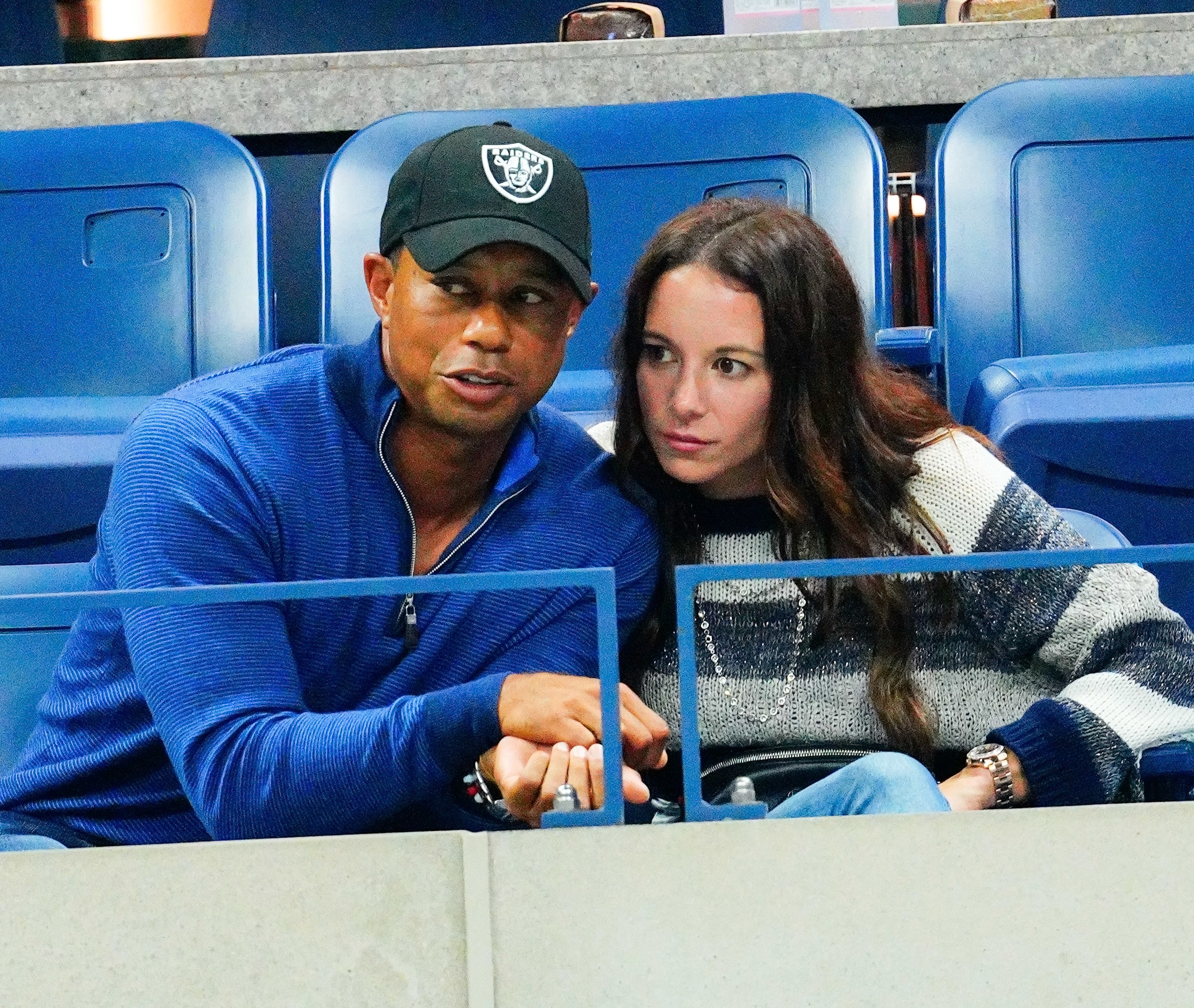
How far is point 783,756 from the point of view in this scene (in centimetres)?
100

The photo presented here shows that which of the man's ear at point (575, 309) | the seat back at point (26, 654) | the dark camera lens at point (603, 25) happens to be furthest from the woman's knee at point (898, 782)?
the dark camera lens at point (603, 25)

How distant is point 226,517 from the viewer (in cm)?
88

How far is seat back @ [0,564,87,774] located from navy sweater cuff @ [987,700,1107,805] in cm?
52

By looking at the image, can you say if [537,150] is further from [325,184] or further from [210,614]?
[325,184]

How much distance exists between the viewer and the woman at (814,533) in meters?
1.02

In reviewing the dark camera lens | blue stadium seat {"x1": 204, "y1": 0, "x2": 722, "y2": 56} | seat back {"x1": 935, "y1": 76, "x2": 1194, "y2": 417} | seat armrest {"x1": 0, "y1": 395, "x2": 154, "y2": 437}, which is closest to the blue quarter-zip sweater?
seat armrest {"x1": 0, "y1": 395, "x2": 154, "y2": 437}

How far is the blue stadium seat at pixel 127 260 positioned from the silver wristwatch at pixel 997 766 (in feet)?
2.45

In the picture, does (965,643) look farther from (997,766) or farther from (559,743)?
(559,743)

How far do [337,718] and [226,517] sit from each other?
126 millimetres

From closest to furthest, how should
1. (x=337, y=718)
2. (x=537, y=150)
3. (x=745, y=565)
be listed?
(x=745, y=565) < (x=337, y=718) < (x=537, y=150)

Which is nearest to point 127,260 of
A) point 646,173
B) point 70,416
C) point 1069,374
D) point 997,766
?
point 70,416

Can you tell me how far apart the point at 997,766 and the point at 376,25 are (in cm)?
166

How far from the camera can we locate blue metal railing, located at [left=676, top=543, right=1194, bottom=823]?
0.62 m

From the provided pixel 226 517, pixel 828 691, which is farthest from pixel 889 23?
pixel 226 517
